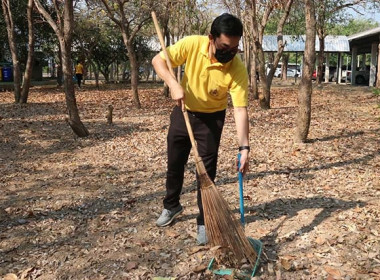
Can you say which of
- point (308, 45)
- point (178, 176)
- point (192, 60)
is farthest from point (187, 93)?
point (308, 45)

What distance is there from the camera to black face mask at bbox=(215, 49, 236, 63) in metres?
2.91

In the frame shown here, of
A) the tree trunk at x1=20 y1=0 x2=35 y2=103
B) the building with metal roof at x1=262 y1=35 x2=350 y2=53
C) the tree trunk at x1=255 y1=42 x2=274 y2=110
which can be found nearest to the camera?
the tree trunk at x1=255 y1=42 x2=274 y2=110

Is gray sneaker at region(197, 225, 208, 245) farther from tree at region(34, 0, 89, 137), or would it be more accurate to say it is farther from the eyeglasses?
tree at region(34, 0, 89, 137)

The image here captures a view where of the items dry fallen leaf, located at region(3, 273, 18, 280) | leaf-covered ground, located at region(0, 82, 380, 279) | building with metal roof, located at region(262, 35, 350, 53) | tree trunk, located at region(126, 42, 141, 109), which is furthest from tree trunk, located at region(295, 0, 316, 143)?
building with metal roof, located at region(262, 35, 350, 53)

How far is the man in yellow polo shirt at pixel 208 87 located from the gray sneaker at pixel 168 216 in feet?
1.36

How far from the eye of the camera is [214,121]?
325 cm

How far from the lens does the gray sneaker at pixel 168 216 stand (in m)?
3.77

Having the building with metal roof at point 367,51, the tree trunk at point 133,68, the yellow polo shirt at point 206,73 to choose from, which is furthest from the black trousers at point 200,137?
the building with metal roof at point 367,51

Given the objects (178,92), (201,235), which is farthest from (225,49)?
(201,235)

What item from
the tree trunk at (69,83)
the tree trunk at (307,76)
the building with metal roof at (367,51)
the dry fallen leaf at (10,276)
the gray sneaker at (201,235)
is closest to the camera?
the dry fallen leaf at (10,276)

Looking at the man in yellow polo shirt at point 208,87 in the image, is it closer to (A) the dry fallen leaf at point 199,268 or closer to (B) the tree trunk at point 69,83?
(A) the dry fallen leaf at point 199,268

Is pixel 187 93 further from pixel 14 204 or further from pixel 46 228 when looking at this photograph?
pixel 14 204

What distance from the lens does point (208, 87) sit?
10.1ft

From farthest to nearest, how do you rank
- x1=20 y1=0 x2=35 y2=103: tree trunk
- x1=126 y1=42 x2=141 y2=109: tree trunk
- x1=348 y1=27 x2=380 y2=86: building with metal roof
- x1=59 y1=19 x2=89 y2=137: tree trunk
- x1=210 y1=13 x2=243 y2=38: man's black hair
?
x1=348 y1=27 x2=380 y2=86: building with metal roof
x1=126 y1=42 x2=141 y2=109: tree trunk
x1=20 y1=0 x2=35 y2=103: tree trunk
x1=59 y1=19 x2=89 y2=137: tree trunk
x1=210 y1=13 x2=243 y2=38: man's black hair
